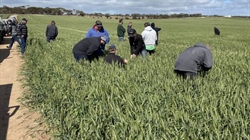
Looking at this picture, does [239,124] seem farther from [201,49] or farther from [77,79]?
[77,79]

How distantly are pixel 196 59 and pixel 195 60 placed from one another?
0.03 meters

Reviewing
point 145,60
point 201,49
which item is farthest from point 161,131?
point 145,60

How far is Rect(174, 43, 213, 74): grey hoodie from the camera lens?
18.5 ft

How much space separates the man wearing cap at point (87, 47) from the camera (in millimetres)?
7166

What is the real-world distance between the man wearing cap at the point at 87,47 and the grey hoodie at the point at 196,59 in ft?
7.73

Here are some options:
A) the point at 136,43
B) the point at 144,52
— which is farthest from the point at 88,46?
the point at 144,52

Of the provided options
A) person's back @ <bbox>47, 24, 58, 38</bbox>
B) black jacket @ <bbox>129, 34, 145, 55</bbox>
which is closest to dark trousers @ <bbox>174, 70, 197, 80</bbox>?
black jacket @ <bbox>129, 34, 145, 55</bbox>

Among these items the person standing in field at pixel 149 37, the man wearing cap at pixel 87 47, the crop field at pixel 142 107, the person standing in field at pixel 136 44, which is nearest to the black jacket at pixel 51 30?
the person standing in field at pixel 149 37

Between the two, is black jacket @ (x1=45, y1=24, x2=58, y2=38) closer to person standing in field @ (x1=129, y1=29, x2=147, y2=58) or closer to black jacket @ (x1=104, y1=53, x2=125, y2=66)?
person standing in field @ (x1=129, y1=29, x2=147, y2=58)

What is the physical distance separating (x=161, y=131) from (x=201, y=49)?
3006 millimetres

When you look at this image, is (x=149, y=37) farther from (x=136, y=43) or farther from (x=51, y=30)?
(x=51, y=30)

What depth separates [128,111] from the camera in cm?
365

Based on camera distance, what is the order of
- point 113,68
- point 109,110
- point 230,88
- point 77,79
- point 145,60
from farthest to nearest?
point 145,60 → point 113,68 → point 77,79 → point 230,88 → point 109,110

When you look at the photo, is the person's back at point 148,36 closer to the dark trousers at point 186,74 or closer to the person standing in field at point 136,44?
the person standing in field at point 136,44
